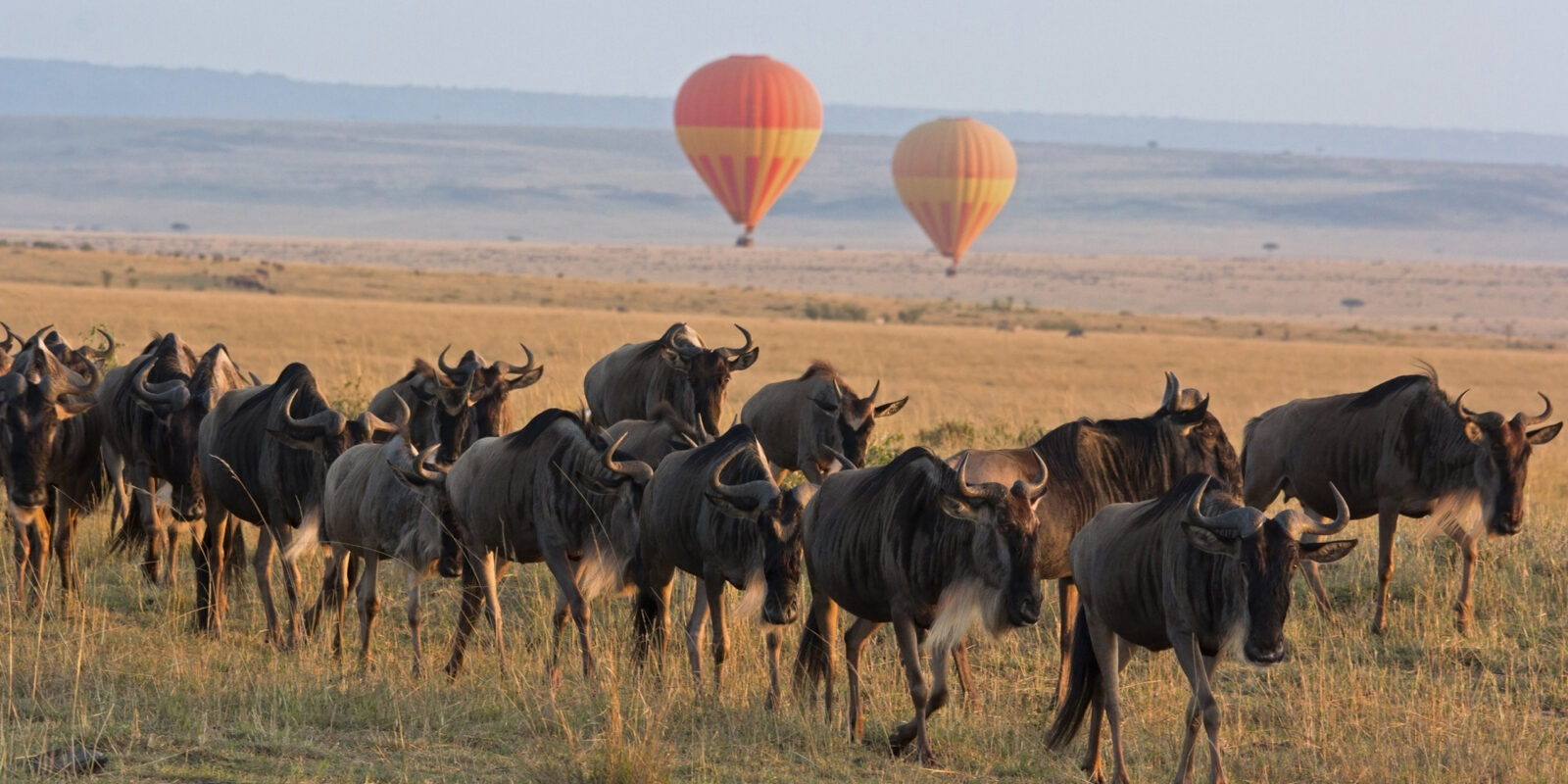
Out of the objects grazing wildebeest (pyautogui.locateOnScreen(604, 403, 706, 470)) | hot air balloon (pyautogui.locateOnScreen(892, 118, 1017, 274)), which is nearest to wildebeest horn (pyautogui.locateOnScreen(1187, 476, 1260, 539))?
grazing wildebeest (pyautogui.locateOnScreen(604, 403, 706, 470))

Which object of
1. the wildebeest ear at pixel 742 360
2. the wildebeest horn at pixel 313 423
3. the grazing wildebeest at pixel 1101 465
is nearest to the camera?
the grazing wildebeest at pixel 1101 465

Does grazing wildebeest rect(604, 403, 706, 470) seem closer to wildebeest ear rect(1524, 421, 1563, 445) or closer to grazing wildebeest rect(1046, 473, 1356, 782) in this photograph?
grazing wildebeest rect(1046, 473, 1356, 782)

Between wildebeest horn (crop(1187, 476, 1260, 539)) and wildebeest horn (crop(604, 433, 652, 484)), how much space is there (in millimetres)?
2774

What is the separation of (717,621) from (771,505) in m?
0.82

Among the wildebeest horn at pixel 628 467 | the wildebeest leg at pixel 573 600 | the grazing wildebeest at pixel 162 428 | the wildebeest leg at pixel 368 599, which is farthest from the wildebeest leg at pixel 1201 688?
the grazing wildebeest at pixel 162 428

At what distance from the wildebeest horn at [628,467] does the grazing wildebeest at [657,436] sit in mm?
443

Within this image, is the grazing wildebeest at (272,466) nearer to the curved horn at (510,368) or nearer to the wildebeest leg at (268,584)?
the wildebeest leg at (268,584)

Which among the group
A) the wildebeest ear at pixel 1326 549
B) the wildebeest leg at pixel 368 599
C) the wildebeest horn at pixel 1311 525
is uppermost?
the wildebeest horn at pixel 1311 525

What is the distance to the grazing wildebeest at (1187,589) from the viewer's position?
599 cm

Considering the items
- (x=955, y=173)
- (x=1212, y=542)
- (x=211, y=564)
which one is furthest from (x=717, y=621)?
(x=955, y=173)

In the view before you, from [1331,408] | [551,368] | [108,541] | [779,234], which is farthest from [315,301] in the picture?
[779,234]

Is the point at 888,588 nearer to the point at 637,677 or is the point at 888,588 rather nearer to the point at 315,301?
the point at 637,677

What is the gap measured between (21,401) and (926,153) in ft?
215

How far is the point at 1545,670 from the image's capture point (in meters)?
8.89
